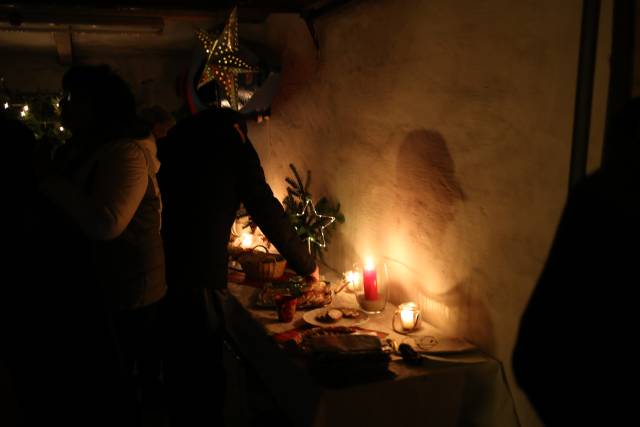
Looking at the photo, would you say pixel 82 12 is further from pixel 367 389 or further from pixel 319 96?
pixel 367 389

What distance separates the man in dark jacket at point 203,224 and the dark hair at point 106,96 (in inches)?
15.4

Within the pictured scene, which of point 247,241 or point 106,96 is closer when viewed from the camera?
point 106,96

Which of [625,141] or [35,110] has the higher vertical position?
[35,110]

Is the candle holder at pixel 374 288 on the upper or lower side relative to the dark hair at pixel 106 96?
lower

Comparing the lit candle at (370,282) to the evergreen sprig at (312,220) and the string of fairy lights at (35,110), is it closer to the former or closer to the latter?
the evergreen sprig at (312,220)

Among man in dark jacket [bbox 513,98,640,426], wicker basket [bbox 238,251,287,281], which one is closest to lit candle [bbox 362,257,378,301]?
wicker basket [bbox 238,251,287,281]

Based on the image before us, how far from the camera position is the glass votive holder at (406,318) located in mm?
2451

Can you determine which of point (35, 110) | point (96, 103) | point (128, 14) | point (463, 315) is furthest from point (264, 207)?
point (35, 110)

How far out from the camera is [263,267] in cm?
329

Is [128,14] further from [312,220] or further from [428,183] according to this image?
[428,183]

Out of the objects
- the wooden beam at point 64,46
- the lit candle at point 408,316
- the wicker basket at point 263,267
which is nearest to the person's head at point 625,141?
the lit candle at point 408,316

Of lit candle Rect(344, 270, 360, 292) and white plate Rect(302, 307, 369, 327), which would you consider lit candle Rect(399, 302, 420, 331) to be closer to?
white plate Rect(302, 307, 369, 327)

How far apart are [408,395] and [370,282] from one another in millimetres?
726

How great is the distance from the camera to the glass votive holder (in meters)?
2.45
